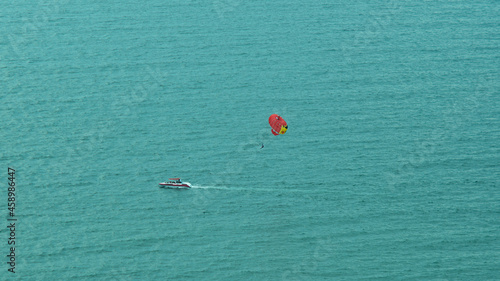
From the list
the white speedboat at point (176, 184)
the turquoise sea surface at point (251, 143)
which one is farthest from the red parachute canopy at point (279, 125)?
the white speedboat at point (176, 184)

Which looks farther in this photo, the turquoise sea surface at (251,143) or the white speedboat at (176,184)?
the white speedboat at (176,184)

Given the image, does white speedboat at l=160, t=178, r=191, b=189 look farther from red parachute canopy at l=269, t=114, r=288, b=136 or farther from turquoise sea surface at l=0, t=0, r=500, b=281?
red parachute canopy at l=269, t=114, r=288, b=136

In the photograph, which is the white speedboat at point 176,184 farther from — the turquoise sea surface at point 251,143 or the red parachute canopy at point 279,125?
the red parachute canopy at point 279,125

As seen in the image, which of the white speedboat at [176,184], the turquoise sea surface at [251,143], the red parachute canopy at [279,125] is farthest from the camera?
the white speedboat at [176,184]

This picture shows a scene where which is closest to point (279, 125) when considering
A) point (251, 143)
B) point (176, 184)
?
point (251, 143)

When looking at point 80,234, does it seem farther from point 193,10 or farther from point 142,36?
point 193,10

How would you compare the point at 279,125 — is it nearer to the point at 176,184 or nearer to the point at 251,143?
the point at 251,143

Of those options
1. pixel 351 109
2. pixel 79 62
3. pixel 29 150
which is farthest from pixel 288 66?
pixel 29 150

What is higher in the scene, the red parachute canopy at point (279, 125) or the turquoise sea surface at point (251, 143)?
the red parachute canopy at point (279, 125)

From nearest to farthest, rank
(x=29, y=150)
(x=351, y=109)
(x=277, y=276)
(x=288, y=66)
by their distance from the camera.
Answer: (x=277, y=276) < (x=29, y=150) < (x=351, y=109) < (x=288, y=66)
